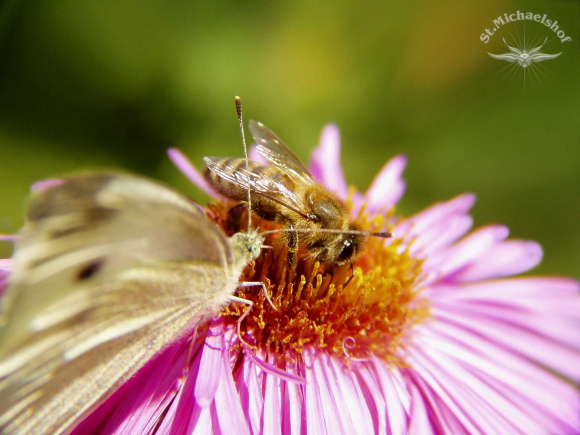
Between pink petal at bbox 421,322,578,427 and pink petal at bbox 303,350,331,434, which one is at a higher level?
pink petal at bbox 421,322,578,427

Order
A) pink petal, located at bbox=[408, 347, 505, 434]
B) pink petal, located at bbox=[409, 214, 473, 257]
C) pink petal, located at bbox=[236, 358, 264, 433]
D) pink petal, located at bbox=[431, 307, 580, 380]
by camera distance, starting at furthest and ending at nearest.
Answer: pink petal, located at bbox=[409, 214, 473, 257] → pink petal, located at bbox=[431, 307, 580, 380] → pink petal, located at bbox=[408, 347, 505, 434] → pink petal, located at bbox=[236, 358, 264, 433]

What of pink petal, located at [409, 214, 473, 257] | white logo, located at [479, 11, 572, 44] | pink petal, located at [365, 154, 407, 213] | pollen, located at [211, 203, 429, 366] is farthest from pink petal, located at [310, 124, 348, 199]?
white logo, located at [479, 11, 572, 44]

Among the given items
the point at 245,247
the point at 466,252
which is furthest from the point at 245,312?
the point at 466,252

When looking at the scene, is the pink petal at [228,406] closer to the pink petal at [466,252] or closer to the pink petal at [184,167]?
the pink petal at [184,167]

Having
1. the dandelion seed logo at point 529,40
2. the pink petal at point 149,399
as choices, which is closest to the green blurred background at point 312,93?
the dandelion seed logo at point 529,40

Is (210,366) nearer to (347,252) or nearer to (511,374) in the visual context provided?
(347,252)

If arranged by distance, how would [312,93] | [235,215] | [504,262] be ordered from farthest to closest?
[312,93] < [504,262] < [235,215]

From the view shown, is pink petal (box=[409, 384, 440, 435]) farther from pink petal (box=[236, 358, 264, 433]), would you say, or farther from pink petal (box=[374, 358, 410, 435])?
pink petal (box=[236, 358, 264, 433])
